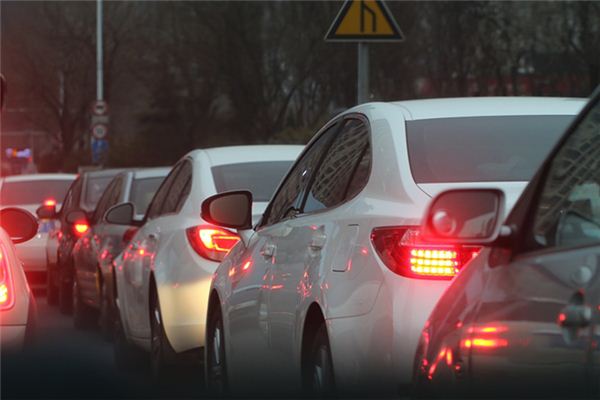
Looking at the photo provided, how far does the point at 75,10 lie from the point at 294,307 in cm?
5132

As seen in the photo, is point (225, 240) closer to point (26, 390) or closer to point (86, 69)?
point (26, 390)

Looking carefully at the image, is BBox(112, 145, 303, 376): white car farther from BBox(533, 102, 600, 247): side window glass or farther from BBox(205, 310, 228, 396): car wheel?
BBox(533, 102, 600, 247): side window glass

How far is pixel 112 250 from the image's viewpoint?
41.0ft

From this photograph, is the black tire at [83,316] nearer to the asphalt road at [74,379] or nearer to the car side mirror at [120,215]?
the asphalt road at [74,379]

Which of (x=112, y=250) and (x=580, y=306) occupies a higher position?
(x=580, y=306)

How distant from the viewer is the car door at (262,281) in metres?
6.20

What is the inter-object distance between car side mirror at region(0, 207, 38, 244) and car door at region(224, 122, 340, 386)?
148 cm

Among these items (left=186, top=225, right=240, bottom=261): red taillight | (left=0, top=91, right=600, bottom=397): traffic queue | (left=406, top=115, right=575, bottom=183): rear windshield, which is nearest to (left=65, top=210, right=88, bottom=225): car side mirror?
(left=0, top=91, right=600, bottom=397): traffic queue

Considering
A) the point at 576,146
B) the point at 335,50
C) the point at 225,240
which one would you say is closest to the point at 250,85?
the point at 335,50

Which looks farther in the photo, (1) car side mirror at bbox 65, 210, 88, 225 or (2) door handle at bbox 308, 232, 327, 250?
(1) car side mirror at bbox 65, 210, 88, 225

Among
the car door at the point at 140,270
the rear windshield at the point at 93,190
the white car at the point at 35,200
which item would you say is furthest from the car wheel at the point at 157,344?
the white car at the point at 35,200

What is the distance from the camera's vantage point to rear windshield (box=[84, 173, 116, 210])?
1831cm

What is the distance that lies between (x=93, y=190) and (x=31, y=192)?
2.44m

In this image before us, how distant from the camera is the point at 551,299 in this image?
322 centimetres
